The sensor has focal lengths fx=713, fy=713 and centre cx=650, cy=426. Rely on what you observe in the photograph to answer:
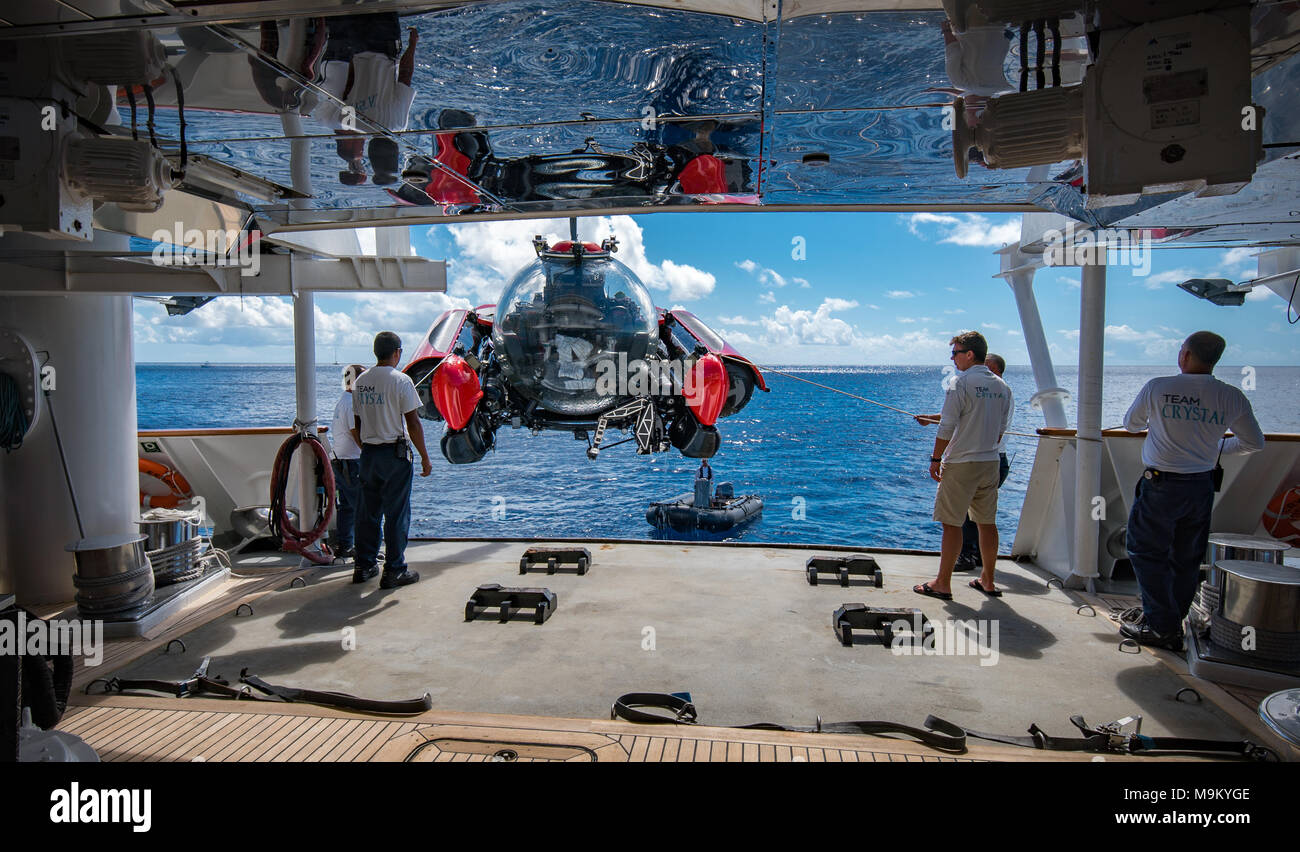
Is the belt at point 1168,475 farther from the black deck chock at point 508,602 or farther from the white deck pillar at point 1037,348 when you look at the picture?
the white deck pillar at point 1037,348

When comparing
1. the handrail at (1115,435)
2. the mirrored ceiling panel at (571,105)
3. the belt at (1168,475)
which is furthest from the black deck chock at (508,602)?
the handrail at (1115,435)

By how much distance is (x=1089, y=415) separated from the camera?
229 inches

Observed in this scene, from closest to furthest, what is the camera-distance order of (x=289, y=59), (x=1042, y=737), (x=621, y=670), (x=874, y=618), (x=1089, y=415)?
(x=1042, y=737) → (x=289, y=59) → (x=621, y=670) → (x=874, y=618) → (x=1089, y=415)

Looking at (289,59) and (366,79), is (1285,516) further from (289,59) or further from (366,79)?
(289,59)

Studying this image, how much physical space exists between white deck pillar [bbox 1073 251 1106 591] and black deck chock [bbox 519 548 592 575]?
4.03 metres

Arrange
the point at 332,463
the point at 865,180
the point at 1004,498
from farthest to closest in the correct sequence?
the point at 1004,498
the point at 332,463
the point at 865,180

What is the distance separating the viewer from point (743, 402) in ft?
27.5

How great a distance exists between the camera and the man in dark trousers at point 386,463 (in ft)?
19.0

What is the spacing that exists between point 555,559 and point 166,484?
4609mm

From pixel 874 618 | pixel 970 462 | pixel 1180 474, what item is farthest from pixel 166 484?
pixel 1180 474

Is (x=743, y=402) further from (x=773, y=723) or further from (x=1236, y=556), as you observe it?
(x=773, y=723)

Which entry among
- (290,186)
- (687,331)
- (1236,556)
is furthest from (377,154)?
(1236,556)
